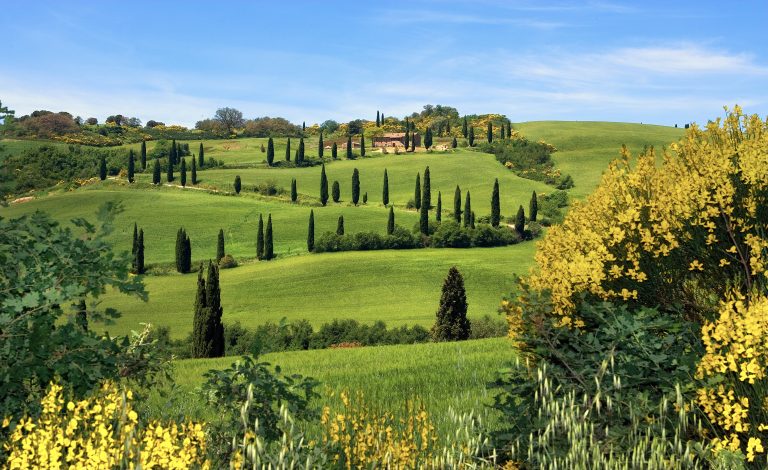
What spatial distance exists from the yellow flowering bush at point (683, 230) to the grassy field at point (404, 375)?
2.05 m

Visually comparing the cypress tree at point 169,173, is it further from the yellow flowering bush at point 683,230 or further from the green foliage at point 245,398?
the green foliage at point 245,398

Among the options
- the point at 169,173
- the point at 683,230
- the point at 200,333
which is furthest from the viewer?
the point at 169,173

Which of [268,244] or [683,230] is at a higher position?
[683,230]

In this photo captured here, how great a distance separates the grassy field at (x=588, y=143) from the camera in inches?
5851

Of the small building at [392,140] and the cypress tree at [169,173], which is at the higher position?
the small building at [392,140]

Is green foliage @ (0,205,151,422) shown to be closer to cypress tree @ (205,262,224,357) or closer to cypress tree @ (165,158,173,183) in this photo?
cypress tree @ (205,262,224,357)

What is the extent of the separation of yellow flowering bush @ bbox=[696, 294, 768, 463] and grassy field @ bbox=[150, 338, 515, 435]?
2.46 meters

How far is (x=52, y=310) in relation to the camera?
308 inches

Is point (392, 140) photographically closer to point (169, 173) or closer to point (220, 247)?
point (169, 173)

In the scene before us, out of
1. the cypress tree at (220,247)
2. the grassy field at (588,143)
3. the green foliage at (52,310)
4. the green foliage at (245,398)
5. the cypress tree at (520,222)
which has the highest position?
the grassy field at (588,143)

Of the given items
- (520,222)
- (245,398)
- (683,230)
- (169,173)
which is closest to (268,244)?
(520,222)

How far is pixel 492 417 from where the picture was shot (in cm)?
1112

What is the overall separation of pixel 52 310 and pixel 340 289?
69.0 m

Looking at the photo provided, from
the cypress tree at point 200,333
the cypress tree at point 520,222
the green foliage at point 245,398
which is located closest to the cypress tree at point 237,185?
the cypress tree at point 520,222
